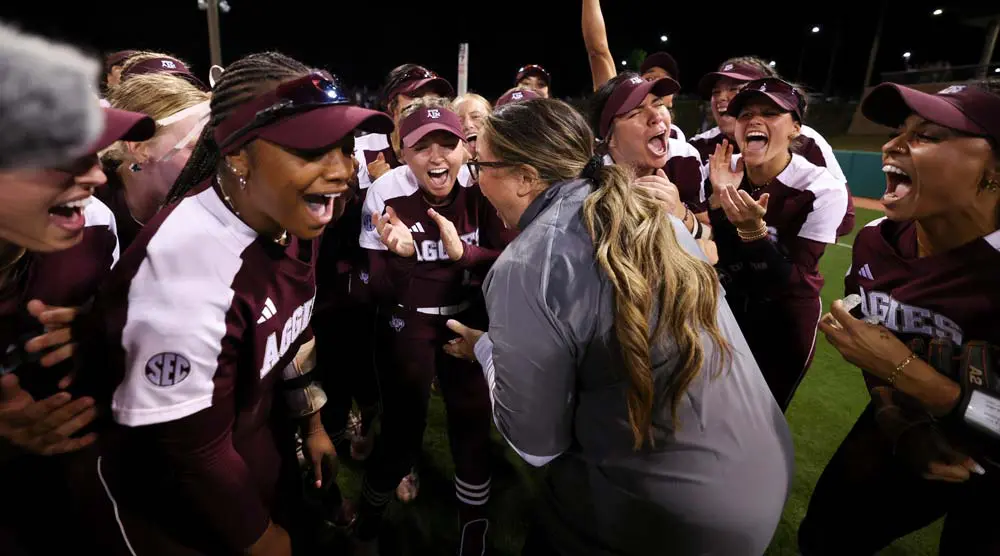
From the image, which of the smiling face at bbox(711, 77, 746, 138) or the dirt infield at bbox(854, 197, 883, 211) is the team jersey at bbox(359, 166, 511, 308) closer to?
the smiling face at bbox(711, 77, 746, 138)

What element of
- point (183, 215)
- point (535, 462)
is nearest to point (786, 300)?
Answer: point (535, 462)

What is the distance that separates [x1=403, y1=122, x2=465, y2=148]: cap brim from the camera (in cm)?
271

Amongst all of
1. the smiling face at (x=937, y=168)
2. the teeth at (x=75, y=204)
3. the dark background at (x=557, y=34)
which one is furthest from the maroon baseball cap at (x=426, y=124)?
the dark background at (x=557, y=34)

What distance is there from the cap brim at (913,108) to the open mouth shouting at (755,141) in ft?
3.00

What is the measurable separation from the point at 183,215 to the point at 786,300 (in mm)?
2929

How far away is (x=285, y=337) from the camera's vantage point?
70.6 inches

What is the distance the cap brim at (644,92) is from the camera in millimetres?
2813

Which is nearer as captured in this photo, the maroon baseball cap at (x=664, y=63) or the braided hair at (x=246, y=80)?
the braided hair at (x=246, y=80)

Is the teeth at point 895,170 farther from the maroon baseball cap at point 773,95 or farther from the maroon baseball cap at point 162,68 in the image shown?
the maroon baseball cap at point 162,68

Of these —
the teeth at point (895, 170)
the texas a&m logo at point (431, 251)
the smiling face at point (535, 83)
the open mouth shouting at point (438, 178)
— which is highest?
the smiling face at point (535, 83)

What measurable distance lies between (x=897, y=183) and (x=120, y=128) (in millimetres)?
2562

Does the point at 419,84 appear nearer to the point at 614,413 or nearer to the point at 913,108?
the point at 913,108

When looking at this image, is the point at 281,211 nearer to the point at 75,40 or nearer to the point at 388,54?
the point at 75,40

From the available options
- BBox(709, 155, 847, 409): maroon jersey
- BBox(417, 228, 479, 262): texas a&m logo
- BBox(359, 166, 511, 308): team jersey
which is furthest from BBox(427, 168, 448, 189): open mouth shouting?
BBox(709, 155, 847, 409): maroon jersey
